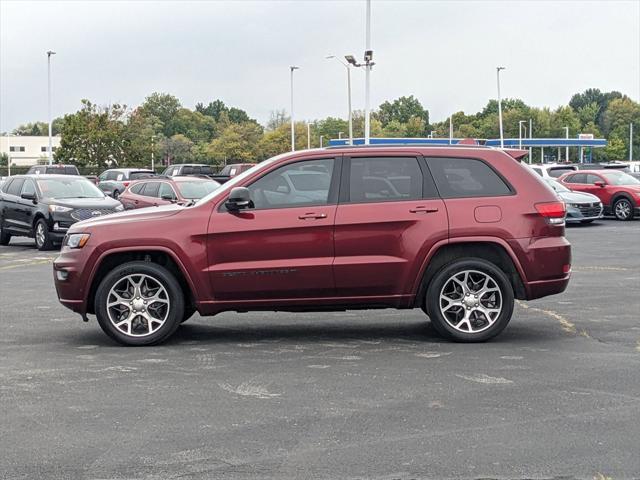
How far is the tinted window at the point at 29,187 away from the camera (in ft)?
70.8

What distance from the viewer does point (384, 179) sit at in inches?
338

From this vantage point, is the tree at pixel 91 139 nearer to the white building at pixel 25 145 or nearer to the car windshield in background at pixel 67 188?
the car windshield in background at pixel 67 188

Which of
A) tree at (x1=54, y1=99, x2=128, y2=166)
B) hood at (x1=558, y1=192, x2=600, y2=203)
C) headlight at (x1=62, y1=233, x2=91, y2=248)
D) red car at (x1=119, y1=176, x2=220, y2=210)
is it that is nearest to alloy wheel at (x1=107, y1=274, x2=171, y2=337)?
headlight at (x1=62, y1=233, x2=91, y2=248)

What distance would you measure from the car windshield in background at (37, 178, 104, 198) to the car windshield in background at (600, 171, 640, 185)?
1644cm

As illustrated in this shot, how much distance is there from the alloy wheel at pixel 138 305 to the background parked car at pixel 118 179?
3066 centimetres

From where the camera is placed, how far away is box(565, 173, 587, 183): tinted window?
99.6 feet

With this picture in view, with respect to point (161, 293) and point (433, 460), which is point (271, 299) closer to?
point (161, 293)

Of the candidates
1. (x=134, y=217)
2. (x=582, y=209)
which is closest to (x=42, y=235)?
(x=134, y=217)

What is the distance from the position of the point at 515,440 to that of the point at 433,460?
0.62 m

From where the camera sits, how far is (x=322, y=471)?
4.80 meters

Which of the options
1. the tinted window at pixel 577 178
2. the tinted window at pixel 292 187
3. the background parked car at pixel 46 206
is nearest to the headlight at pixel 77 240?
the tinted window at pixel 292 187

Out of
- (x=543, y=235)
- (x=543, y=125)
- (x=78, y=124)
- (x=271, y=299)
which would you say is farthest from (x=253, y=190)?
(x=543, y=125)

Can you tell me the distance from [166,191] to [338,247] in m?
16.7

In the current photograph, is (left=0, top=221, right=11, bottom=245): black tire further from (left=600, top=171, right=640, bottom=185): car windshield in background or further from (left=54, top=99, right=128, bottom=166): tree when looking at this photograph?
(left=54, top=99, right=128, bottom=166): tree
